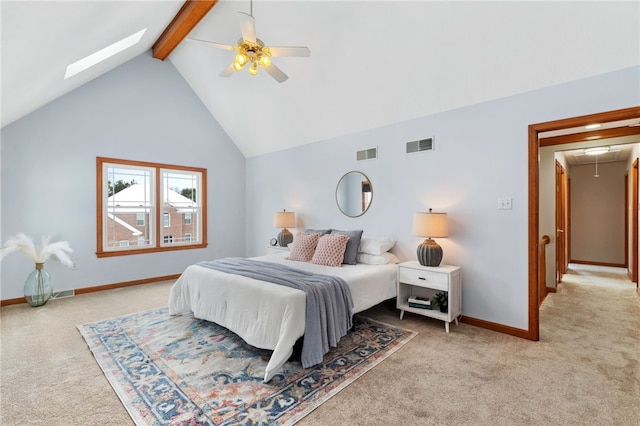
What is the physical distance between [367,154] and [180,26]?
10.2ft

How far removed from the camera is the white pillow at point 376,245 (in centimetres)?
369

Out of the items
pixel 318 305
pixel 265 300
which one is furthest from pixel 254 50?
pixel 318 305

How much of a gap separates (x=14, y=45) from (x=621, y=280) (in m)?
8.38

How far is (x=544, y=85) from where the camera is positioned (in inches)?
111

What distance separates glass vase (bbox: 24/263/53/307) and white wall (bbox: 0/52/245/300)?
1.10 ft

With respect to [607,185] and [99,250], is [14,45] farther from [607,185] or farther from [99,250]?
[607,185]

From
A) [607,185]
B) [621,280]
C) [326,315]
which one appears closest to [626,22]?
[326,315]

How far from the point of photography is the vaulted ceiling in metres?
2.30

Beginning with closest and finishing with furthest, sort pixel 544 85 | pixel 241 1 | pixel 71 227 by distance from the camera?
pixel 544 85 → pixel 241 1 → pixel 71 227

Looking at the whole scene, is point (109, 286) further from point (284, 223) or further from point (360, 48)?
point (360, 48)

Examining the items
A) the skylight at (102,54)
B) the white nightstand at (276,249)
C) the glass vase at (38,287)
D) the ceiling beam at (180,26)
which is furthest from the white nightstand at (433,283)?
the glass vase at (38,287)

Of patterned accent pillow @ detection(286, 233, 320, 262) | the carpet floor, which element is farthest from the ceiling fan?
the carpet floor

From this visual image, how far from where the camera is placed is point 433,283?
3156 mm

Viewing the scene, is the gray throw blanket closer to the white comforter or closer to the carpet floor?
the white comforter
